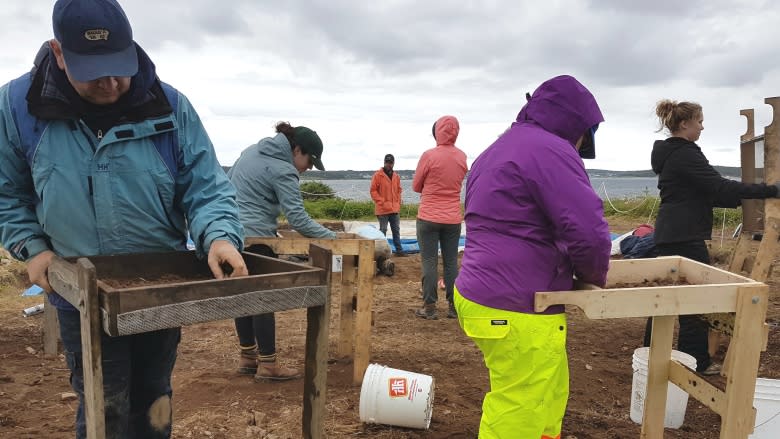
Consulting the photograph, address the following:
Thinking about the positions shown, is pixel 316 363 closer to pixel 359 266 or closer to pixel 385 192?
pixel 359 266

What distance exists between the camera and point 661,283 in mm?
3027

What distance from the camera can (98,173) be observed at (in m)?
1.99

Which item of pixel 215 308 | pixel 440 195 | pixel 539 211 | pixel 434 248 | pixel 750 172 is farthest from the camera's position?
pixel 434 248

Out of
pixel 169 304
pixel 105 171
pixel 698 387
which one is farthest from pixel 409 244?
pixel 169 304

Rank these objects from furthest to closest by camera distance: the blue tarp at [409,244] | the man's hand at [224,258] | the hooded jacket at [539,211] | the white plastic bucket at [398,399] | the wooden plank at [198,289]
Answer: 1. the blue tarp at [409,244]
2. the white plastic bucket at [398,399]
3. the hooded jacket at [539,211]
4. the man's hand at [224,258]
5. the wooden plank at [198,289]

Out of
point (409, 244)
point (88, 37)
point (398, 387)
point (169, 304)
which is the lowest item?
point (409, 244)

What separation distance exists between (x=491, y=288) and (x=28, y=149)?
1773 mm

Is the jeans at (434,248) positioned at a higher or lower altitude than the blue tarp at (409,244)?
higher

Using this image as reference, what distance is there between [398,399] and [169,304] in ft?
6.46

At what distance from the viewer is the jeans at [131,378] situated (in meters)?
1.99

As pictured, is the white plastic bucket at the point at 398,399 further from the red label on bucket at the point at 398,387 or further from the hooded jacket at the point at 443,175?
the hooded jacket at the point at 443,175

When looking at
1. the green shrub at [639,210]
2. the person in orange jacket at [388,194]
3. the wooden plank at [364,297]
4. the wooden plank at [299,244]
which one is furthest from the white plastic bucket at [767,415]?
the green shrub at [639,210]

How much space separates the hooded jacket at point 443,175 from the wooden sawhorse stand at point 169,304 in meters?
3.67

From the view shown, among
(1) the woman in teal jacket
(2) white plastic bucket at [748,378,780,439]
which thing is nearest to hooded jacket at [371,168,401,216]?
(1) the woman in teal jacket
